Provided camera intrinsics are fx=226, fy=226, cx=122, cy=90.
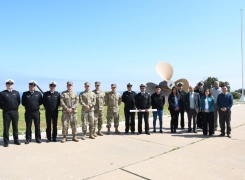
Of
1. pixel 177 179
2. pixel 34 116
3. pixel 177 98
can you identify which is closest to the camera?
pixel 177 179

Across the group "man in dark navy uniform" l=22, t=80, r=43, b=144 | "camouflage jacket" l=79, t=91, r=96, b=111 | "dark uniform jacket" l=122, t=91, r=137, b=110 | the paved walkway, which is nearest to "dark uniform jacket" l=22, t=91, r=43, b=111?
"man in dark navy uniform" l=22, t=80, r=43, b=144

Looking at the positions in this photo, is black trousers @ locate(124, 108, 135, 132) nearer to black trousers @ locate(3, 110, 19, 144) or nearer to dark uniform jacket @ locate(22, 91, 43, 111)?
dark uniform jacket @ locate(22, 91, 43, 111)

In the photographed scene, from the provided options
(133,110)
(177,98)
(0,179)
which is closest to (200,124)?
(177,98)

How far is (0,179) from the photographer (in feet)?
11.2

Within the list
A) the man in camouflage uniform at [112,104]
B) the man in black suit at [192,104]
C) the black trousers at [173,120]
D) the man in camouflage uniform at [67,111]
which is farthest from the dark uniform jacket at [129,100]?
the man in black suit at [192,104]

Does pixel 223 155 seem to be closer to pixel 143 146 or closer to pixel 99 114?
pixel 143 146

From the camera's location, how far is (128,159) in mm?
4348

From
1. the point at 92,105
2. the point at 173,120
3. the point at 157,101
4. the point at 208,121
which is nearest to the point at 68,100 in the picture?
the point at 92,105

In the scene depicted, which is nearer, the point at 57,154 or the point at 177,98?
the point at 57,154

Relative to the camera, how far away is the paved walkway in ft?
11.7

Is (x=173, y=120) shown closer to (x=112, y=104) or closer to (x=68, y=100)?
(x=112, y=104)

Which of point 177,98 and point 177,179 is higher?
point 177,98

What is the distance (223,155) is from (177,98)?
3.03m

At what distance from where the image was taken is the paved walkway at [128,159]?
3.57 metres
